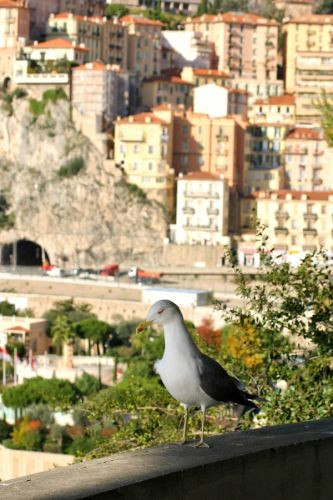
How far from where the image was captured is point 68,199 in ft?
227

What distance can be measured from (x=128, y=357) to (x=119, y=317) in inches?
374

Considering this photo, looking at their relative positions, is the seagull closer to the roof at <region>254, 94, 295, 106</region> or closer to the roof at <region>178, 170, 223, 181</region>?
the roof at <region>178, 170, 223, 181</region>

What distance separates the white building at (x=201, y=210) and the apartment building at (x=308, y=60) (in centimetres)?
743

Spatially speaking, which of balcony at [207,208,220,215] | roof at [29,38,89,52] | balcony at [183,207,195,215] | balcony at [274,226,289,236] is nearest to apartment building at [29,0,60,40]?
roof at [29,38,89,52]

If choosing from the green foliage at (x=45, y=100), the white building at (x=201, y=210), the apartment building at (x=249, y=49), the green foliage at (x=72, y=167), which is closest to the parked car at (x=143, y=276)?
the white building at (x=201, y=210)

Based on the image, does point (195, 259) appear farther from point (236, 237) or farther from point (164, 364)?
point (164, 364)

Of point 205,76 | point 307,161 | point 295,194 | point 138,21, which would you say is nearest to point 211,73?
point 205,76

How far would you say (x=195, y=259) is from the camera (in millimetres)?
66562

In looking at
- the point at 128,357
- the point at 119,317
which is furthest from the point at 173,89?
the point at 128,357

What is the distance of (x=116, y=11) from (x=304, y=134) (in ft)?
41.9

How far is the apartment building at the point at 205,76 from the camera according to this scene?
72938 mm

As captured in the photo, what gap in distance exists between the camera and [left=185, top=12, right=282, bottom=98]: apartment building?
76438 mm

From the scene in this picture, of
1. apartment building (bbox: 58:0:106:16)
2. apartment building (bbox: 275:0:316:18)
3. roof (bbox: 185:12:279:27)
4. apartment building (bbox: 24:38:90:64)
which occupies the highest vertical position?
apartment building (bbox: 275:0:316:18)

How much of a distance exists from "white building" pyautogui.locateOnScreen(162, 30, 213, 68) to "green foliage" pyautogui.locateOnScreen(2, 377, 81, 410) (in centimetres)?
3655
